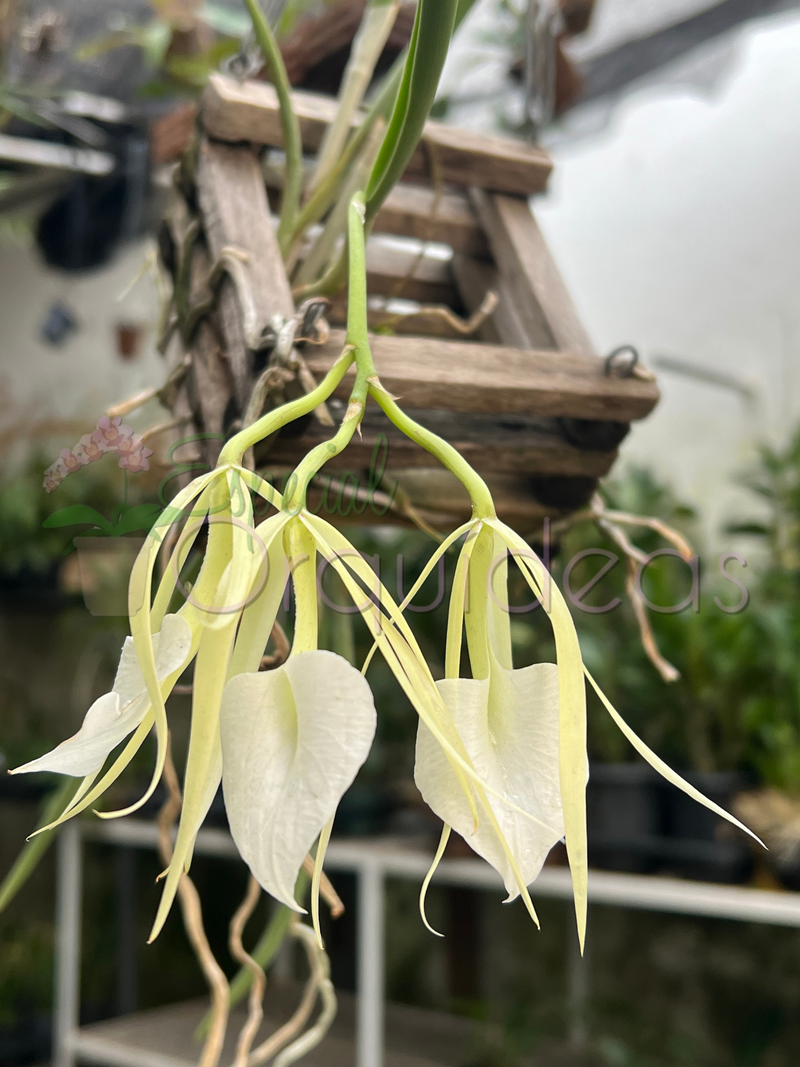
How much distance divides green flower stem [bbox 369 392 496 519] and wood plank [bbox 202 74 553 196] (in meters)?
0.22

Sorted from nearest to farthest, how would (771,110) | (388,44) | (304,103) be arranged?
(304,103) → (388,44) → (771,110)

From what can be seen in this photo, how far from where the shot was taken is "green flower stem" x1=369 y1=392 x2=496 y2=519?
0.60 feet

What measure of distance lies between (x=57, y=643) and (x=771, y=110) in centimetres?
143

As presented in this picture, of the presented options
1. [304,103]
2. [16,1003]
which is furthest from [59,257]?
[16,1003]

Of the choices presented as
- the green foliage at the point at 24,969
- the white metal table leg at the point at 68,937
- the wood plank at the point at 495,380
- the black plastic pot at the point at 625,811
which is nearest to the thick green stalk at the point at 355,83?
the wood plank at the point at 495,380

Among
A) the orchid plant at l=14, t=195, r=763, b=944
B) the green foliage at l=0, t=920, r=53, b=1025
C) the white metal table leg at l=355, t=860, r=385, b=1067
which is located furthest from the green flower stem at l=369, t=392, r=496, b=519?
the green foliage at l=0, t=920, r=53, b=1025

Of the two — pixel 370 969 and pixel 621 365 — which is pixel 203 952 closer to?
pixel 621 365

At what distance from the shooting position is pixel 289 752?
0.53 ft

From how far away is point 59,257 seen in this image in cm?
106

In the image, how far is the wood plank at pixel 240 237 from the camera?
1.00 feet

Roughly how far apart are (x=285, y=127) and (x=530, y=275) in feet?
0.38

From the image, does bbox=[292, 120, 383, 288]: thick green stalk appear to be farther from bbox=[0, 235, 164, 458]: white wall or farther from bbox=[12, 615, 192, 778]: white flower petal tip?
bbox=[0, 235, 164, 458]: white wall

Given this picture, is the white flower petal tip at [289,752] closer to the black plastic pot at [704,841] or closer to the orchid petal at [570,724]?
the orchid petal at [570,724]

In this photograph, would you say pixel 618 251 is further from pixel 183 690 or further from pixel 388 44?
pixel 183 690
